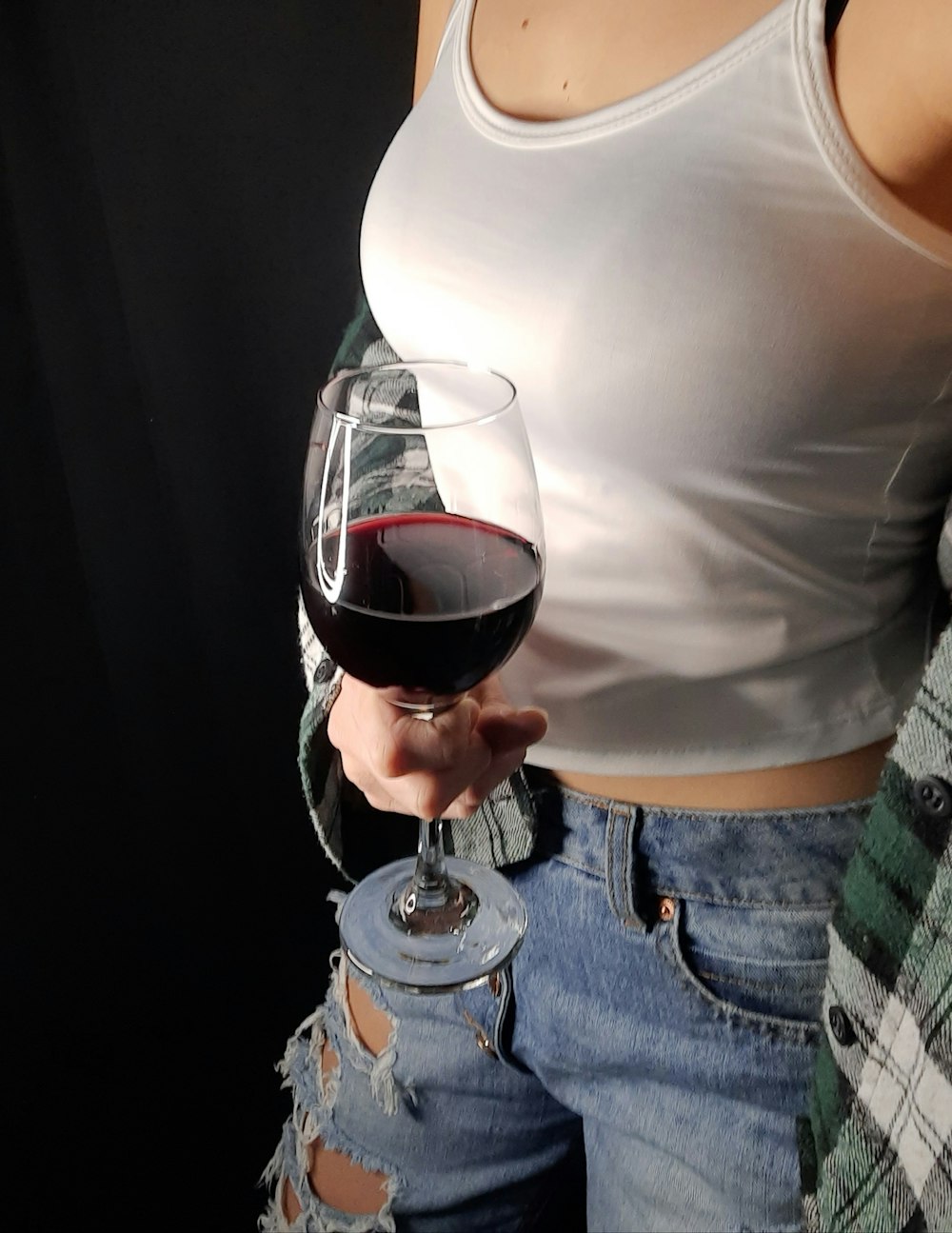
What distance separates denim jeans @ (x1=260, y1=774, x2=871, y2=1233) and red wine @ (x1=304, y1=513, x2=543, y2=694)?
0.22 metres

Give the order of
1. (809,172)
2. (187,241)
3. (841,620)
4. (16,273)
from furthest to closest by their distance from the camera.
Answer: (187,241) < (16,273) < (841,620) < (809,172)

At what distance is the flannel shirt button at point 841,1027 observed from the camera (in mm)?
604

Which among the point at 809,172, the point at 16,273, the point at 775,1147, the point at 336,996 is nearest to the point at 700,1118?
the point at 775,1147

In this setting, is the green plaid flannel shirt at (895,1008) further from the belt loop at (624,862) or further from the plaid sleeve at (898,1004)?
the belt loop at (624,862)

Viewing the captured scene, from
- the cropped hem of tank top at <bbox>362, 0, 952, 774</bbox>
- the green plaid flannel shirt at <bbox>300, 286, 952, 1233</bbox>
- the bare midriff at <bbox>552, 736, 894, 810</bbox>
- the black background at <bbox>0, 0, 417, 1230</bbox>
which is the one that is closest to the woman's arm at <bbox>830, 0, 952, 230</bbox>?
the cropped hem of tank top at <bbox>362, 0, 952, 774</bbox>

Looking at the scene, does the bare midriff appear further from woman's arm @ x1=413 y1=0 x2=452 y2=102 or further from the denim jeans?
woman's arm @ x1=413 y1=0 x2=452 y2=102

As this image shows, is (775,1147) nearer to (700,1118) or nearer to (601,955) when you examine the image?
(700,1118)

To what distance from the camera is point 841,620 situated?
671mm

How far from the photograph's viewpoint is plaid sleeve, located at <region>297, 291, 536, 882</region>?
0.73m

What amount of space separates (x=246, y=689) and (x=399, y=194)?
59cm

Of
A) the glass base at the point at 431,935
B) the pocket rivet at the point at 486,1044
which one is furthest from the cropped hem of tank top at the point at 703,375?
the pocket rivet at the point at 486,1044

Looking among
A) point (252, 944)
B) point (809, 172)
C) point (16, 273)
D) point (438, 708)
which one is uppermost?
point (809, 172)

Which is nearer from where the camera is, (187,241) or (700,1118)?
(700,1118)

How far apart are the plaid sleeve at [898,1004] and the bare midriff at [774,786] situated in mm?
75
